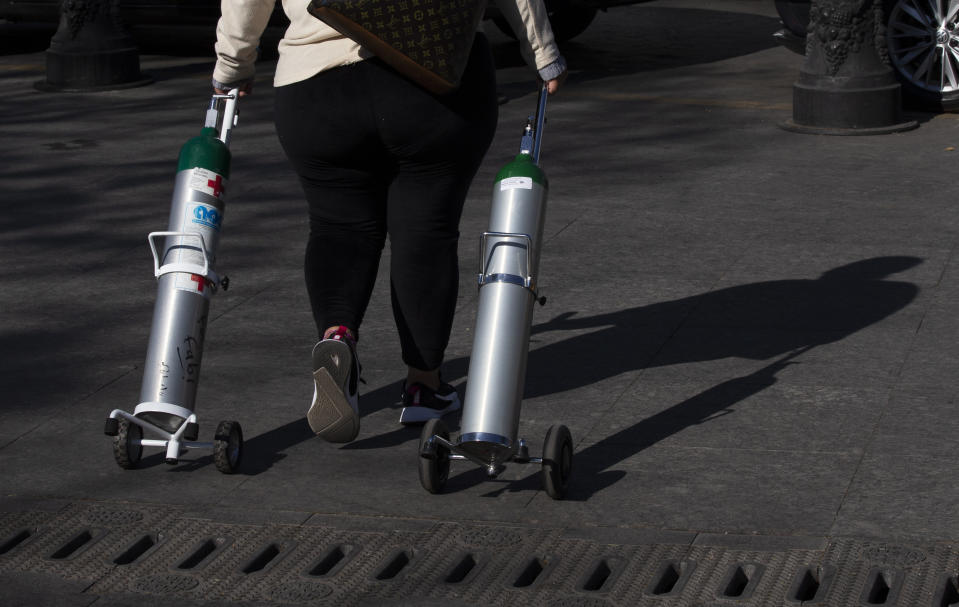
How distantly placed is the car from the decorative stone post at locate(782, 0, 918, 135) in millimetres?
548

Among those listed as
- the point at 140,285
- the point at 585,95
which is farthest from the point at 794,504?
the point at 585,95

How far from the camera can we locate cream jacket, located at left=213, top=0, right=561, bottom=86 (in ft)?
14.5

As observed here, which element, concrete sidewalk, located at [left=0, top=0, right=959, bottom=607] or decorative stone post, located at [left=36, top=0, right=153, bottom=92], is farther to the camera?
decorative stone post, located at [left=36, top=0, right=153, bottom=92]

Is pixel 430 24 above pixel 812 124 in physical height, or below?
above

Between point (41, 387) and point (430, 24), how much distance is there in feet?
7.01

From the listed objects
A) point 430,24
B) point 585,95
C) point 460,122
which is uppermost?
point 430,24

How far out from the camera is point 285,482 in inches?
178

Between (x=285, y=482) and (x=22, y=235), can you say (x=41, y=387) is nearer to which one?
(x=285, y=482)

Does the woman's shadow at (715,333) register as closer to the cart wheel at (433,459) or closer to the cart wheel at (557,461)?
the cart wheel at (557,461)

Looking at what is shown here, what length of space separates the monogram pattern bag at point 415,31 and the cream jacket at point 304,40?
0.18 metres

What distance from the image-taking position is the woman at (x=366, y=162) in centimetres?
442

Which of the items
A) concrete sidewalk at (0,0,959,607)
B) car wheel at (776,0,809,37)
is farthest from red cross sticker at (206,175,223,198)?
car wheel at (776,0,809,37)

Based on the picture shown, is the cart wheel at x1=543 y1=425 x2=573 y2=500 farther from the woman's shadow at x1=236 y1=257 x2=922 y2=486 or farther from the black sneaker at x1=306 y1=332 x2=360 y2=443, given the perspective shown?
the black sneaker at x1=306 y1=332 x2=360 y2=443

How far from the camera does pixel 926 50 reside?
33.8 ft
